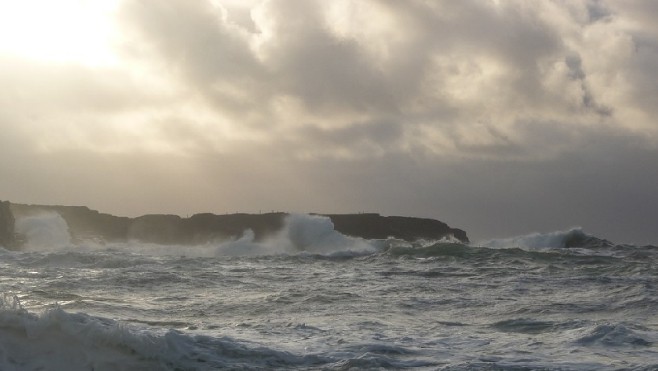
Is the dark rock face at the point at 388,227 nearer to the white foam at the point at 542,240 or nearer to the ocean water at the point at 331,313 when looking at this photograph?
the white foam at the point at 542,240

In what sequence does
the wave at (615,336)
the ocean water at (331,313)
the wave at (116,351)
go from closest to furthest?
the wave at (116,351)
the ocean water at (331,313)
the wave at (615,336)

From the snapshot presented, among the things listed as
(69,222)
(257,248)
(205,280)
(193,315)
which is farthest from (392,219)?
(193,315)

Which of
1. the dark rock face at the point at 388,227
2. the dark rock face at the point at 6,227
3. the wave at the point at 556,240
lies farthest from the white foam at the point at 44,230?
the wave at the point at 556,240

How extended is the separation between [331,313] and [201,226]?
43.3 m

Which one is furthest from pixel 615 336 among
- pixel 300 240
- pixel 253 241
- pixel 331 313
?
pixel 253 241

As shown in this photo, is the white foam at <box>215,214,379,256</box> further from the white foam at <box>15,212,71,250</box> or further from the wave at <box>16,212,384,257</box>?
the white foam at <box>15,212,71,250</box>

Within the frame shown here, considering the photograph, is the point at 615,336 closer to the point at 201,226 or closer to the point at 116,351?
the point at 116,351

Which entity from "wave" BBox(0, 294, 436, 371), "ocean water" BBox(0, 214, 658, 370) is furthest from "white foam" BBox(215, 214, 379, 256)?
"wave" BBox(0, 294, 436, 371)

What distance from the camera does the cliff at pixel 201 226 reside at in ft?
168

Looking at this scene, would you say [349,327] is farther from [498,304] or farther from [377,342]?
[498,304]

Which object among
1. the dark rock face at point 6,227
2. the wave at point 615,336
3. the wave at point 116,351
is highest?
the dark rock face at point 6,227

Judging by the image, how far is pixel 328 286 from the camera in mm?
14703

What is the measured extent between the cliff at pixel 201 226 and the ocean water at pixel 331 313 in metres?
30.3

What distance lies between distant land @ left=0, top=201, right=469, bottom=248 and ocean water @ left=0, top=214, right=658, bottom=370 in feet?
98.4
